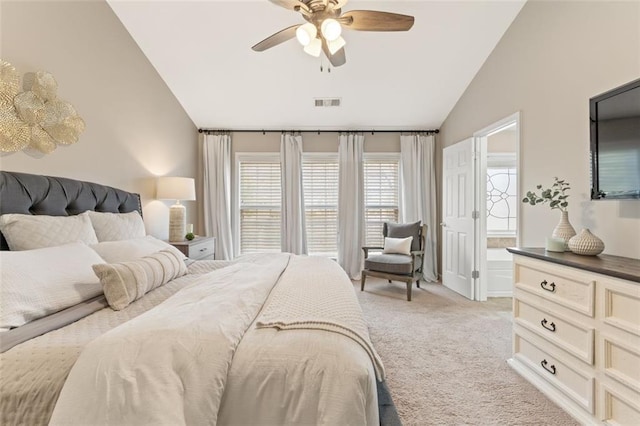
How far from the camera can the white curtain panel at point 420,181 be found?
4.61 m

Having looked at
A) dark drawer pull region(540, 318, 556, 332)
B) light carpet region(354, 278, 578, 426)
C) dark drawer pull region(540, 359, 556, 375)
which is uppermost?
dark drawer pull region(540, 318, 556, 332)

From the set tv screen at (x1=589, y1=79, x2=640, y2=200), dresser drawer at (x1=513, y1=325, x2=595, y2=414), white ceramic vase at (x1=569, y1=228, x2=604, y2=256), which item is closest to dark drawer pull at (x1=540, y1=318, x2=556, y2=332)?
dresser drawer at (x1=513, y1=325, x2=595, y2=414)

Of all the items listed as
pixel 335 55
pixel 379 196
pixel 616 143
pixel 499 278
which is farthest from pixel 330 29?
pixel 499 278

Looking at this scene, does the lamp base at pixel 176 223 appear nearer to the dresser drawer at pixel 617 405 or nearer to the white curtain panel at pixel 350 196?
the white curtain panel at pixel 350 196

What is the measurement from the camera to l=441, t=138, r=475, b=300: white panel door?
3.69 metres

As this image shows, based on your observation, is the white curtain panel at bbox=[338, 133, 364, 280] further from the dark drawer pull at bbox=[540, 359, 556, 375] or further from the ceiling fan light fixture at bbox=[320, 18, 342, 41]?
the dark drawer pull at bbox=[540, 359, 556, 375]

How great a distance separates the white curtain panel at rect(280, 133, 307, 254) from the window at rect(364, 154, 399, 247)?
1.10 m

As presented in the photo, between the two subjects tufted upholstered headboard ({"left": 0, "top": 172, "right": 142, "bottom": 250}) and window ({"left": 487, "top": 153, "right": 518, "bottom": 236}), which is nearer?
tufted upholstered headboard ({"left": 0, "top": 172, "right": 142, "bottom": 250})

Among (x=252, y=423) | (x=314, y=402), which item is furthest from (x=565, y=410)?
(x=252, y=423)

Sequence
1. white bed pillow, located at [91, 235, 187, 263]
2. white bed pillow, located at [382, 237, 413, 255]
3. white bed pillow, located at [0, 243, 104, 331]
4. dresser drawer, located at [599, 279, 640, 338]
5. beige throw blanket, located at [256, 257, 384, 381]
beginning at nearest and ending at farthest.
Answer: beige throw blanket, located at [256, 257, 384, 381] < white bed pillow, located at [0, 243, 104, 331] < dresser drawer, located at [599, 279, 640, 338] < white bed pillow, located at [91, 235, 187, 263] < white bed pillow, located at [382, 237, 413, 255]

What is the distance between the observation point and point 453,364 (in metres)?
2.15

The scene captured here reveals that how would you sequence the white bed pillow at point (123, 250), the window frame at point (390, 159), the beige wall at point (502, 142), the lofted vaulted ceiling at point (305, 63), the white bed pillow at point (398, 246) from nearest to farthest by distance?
the white bed pillow at point (123, 250) < the lofted vaulted ceiling at point (305, 63) < the white bed pillow at point (398, 246) < the beige wall at point (502, 142) < the window frame at point (390, 159)

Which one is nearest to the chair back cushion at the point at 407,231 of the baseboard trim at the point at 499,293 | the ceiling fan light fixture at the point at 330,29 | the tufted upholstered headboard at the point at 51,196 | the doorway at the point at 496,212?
the doorway at the point at 496,212

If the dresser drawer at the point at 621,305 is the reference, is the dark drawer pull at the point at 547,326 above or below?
below
